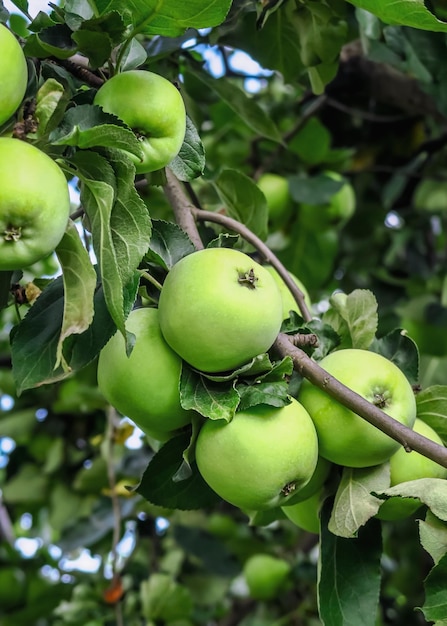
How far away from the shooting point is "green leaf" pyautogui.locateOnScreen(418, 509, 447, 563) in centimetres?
75

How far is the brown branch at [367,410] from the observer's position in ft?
2.42

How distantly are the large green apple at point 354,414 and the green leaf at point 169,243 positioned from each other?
0.19 meters

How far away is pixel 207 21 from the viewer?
79 cm

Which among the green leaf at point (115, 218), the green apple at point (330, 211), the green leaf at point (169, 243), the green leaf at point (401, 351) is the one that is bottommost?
the green apple at point (330, 211)

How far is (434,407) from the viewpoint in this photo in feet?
3.00

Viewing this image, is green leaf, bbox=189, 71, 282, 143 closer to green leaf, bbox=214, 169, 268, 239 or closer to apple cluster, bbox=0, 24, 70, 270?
green leaf, bbox=214, 169, 268, 239

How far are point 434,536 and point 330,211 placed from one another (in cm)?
113

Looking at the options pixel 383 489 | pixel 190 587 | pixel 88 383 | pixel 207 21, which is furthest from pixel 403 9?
pixel 190 587

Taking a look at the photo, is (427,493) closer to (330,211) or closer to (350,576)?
(350,576)

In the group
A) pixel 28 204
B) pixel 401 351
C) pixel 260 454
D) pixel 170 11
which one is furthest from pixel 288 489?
pixel 170 11

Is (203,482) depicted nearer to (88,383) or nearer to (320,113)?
(88,383)

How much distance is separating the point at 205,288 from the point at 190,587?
4.87 ft

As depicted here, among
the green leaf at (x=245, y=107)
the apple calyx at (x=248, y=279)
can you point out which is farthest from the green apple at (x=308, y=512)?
the green leaf at (x=245, y=107)

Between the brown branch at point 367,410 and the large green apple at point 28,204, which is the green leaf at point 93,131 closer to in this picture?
the large green apple at point 28,204
